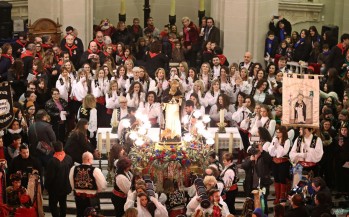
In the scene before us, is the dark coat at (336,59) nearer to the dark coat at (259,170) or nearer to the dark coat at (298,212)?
the dark coat at (259,170)

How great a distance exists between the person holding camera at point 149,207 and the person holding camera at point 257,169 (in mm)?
2659

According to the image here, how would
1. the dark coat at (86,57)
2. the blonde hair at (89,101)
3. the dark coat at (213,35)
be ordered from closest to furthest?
1. the blonde hair at (89,101)
2. the dark coat at (86,57)
3. the dark coat at (213,35)

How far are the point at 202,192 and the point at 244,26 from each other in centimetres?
1175

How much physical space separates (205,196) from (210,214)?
0.33m

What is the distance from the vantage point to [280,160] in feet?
70.6

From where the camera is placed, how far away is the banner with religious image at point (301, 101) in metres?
21.4

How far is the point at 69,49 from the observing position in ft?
90.4

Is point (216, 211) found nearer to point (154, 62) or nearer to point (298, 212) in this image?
point (298, 212)

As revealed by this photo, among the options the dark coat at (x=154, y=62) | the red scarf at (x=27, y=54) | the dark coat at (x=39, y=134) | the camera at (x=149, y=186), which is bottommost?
the camera at (x=149, y=186)

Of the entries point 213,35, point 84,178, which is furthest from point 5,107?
point 213,35

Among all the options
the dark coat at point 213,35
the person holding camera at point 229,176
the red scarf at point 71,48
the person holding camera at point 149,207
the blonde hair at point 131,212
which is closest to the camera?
the blonde hair at point 131,212

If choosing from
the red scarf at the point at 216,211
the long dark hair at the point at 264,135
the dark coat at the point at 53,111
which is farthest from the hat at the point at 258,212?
the dark coat at the point at 53,111

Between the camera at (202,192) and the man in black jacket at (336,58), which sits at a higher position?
the man in black jacket at (336,58)

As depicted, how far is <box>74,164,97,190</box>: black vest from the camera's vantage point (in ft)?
64.6
